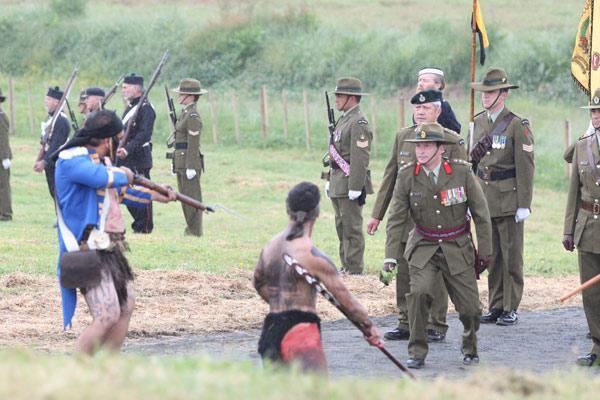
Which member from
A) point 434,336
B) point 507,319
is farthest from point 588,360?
point 507,319

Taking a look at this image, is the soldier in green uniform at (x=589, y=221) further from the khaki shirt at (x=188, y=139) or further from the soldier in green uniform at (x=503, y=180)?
the khaki shirt at (x=188, y=139)

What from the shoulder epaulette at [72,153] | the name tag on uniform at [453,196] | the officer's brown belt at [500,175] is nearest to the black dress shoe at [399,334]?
the name tag on uniform at [453,196]

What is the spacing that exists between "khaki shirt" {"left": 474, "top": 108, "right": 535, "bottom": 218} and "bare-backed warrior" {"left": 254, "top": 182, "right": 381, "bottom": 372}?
4.82 meters

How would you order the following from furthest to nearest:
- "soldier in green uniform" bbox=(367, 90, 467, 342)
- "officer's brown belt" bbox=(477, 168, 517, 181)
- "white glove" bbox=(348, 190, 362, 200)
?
"white glove" bbox=(348, 190, 362, 200)
"officer's brown belt" bbox=(477, 168, 517, 181)
"soldier in green uniform" bbox=(367, 90, 467, 342)

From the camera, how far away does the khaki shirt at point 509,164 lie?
13336 mm

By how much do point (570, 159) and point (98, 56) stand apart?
1421 inches

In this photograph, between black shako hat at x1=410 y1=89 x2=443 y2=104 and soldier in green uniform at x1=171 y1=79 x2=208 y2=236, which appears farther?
soldier in green uniform at x1=171 y1=79 x2=208 y2=236

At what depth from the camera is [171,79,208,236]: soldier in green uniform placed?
19125 millimetres

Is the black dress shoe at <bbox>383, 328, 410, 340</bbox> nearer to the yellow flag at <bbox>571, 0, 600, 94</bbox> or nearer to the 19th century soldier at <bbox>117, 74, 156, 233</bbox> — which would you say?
the yellow flag at <bbox>571, 0, 600, 94</bbox>

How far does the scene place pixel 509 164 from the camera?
44.3 ft

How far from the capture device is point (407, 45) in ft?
143

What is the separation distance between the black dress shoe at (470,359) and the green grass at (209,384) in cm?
337

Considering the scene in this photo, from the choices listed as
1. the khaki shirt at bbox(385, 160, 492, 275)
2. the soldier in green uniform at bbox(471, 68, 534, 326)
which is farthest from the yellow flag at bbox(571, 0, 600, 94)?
the khaki shirt at bbox(385, 160, 492, 275)

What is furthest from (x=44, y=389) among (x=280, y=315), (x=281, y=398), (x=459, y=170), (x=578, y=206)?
(x=578, y=206)
